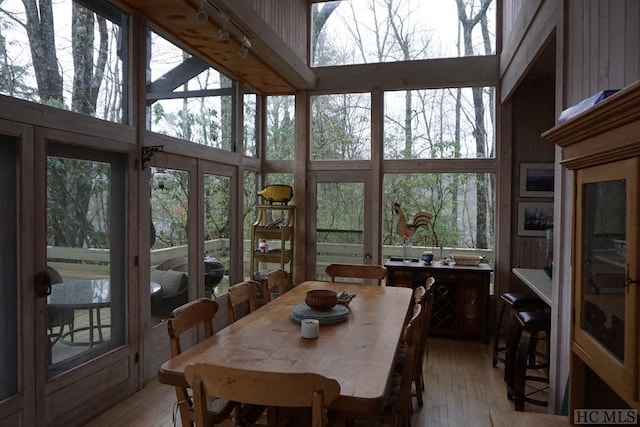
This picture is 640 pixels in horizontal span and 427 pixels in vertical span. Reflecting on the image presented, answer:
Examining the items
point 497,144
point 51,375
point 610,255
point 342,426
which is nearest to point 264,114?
point 497,144

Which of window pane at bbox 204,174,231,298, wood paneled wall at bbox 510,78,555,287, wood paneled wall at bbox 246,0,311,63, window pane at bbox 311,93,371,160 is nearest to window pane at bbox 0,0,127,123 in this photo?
wood paneled wall at bbox 246,0,311,63

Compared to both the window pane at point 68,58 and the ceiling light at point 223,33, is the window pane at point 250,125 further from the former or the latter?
the window pane at point 68,58

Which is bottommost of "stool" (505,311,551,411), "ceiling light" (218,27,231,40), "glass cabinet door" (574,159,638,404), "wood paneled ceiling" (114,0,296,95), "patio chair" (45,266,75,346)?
"stool" (505,311,551,411)

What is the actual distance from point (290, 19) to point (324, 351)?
A: 4028 mm

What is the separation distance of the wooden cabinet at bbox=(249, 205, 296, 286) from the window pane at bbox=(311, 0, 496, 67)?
205 centimetres

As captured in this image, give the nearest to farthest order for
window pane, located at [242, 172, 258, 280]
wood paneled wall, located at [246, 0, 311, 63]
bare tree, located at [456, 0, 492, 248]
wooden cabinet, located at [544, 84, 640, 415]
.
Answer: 1. wooden cabinet, located at [544, 84, 640, 415]
2. wood paneled wall, located at [246, 0, 311, 63]
3. bare tree, located at [456, 0, 492, 248]
4. window pane, located at [242, 172, 258, 280]

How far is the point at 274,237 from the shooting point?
506 cm

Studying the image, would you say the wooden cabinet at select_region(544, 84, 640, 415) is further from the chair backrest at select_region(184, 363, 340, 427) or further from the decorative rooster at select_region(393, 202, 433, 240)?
the decorative rooster at select_region(393, 202, 433, 240)

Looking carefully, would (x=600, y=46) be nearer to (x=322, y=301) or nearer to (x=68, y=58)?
(x=322, y=301)

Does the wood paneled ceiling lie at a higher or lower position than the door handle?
higher

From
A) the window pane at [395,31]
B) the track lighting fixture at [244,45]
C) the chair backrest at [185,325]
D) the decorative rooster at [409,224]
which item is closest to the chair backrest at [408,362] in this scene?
the chair backrest at [185,325]

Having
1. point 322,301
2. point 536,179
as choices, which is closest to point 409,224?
point 536,179

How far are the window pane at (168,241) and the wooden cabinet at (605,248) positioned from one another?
Answer: 3.05 metres

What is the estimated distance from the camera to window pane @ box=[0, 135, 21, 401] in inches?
89.6
